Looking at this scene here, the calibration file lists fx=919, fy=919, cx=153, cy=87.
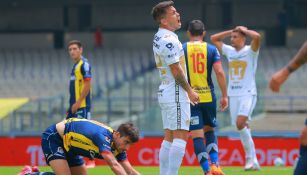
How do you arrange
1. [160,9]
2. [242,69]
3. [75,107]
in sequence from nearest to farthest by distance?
[160,9], [242,69], [75,107]

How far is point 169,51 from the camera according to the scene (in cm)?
999

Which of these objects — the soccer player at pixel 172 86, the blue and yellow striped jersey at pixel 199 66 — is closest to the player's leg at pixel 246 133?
the blue and yellow striped jersey at pixel 199 66

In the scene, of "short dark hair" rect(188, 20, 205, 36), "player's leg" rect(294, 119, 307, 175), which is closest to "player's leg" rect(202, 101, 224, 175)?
"short dark hair" rect(188, 20, 205, 36)

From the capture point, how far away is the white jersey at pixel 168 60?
10.0 metres

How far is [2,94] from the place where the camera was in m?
29.9

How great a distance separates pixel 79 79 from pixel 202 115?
353 cm

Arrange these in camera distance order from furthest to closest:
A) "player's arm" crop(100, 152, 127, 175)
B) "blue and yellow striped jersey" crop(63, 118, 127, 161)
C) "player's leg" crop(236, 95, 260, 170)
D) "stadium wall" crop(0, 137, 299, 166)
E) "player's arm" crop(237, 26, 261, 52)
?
"stadium wall" crop(0, 137, 299, 166) → "player's leg" crop(236, 95, 260, 170) → "player's arm" crop(237, 26, 261, 52) → "blue and yellow striped jersey" crop(63, 118, 127, 161) → "player's arm" crop(100, 152, 127, 175)

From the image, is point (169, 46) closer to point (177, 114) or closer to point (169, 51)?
point (169, 51)

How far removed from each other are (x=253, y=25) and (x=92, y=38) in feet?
20.1

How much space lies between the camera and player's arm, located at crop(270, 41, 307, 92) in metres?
6.99

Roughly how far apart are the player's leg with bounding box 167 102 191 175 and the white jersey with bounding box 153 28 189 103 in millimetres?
99

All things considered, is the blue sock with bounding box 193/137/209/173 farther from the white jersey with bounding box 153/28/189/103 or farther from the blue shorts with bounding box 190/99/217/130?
the white jersey with bounding box 153/28/189/103

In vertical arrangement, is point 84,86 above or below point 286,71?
below

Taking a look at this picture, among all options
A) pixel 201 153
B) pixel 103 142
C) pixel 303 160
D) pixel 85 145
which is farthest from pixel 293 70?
pixel 201 153
